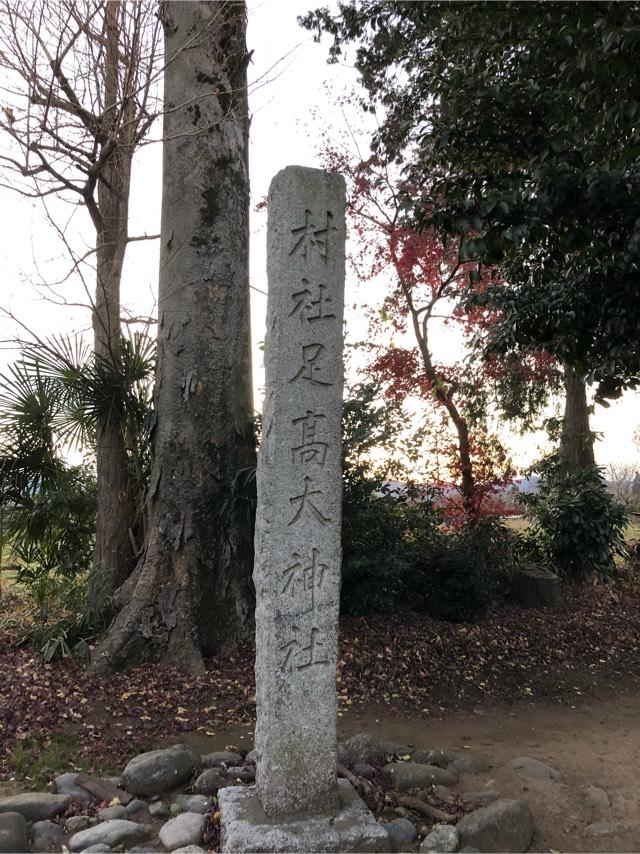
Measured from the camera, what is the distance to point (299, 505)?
3.43m

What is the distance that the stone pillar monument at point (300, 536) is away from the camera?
3.39 m

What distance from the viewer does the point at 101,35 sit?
568 centimetres

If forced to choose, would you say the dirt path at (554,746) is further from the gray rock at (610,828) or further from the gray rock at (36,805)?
the gray rock at (36,805)

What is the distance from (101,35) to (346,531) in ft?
16.0

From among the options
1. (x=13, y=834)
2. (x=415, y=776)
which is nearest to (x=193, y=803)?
(x=13, y=834)

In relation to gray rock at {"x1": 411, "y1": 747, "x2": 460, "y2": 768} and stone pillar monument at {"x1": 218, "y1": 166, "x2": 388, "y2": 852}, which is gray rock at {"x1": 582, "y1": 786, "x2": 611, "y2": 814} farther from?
stone pillar monument at {"x1": 218, "y1": 166, "x2": 388, "y2": 852}

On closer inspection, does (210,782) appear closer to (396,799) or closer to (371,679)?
(396,799)

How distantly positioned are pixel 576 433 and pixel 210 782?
8060 millimetres

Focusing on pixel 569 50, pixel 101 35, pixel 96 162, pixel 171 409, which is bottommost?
pixel 171 409

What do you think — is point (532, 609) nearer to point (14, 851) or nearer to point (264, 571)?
point (264, 571)

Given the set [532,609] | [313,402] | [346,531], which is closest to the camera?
[313,402]

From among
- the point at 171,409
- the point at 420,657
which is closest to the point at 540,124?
the point at 171,409

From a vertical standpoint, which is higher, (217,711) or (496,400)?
(496,400)

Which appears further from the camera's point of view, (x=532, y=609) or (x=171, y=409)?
(x=532, y=609)
